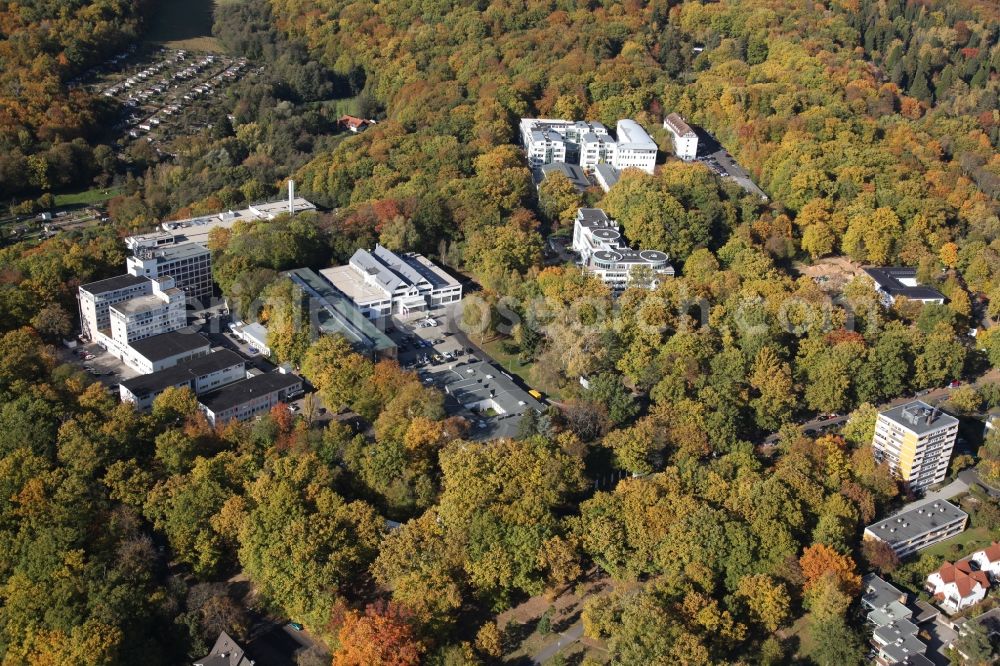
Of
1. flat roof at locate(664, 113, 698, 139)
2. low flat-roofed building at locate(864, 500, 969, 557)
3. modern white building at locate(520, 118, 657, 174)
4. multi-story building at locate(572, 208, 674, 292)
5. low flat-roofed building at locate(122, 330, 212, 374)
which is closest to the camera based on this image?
low flat-roofed building at locate(864, 500, 969, 557)

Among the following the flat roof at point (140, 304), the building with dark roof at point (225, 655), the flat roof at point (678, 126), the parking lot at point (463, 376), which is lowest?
the building with dark roof at point (225, 655)

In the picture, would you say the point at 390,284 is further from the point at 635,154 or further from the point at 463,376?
the point at 635,154

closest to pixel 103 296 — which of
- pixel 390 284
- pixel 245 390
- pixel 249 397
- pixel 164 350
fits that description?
pixel 164 350

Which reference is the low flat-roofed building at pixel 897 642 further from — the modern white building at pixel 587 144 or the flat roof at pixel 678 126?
the flat roof at pixel 678 126

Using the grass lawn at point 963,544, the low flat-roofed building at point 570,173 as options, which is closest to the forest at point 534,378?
the grass lawn at point 963,544

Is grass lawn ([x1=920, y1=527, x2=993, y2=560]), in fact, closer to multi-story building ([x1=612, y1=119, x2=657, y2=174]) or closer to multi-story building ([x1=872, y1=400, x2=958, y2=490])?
multi-story building ([x1=872, y1=400, x2=958, y2=490])

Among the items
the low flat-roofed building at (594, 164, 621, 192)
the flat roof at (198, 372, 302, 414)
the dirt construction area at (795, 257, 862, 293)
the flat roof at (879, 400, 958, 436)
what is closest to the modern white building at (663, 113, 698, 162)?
the low flat-roofed building at (594, 164, 621, 192)
